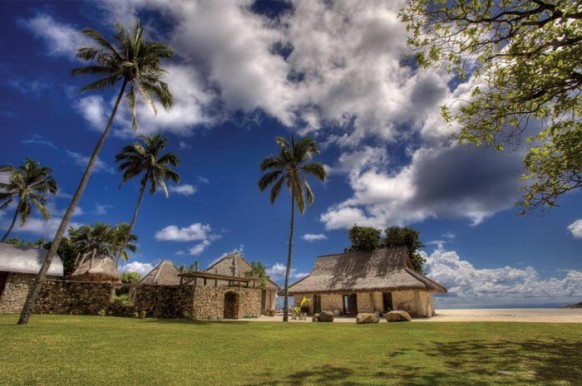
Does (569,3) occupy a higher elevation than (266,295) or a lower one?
higher

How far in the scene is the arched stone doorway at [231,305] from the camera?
80.5 feet

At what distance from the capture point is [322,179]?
1013 inches

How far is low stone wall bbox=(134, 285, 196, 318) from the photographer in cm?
2092

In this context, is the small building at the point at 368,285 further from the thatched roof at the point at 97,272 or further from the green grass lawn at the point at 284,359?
the thatched roof at the point at 97,272

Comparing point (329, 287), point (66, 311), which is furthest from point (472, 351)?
point (66, 311)

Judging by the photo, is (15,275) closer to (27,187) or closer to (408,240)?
(27,187)

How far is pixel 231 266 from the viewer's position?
33375mm

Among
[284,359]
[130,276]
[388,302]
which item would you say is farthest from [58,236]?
[130,276]

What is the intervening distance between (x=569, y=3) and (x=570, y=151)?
10.5ft

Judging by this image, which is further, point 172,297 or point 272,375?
point 172,297

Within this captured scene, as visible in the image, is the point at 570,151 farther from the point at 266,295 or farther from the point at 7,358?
the point at 266,295

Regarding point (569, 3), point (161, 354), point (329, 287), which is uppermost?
point (569, 3)

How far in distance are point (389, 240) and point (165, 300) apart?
80.8ft

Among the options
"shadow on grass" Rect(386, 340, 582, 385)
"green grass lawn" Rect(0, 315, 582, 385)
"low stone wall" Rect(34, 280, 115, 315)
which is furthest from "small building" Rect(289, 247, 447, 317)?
"low stone wall" Rect(34, 280, 115, 315)
